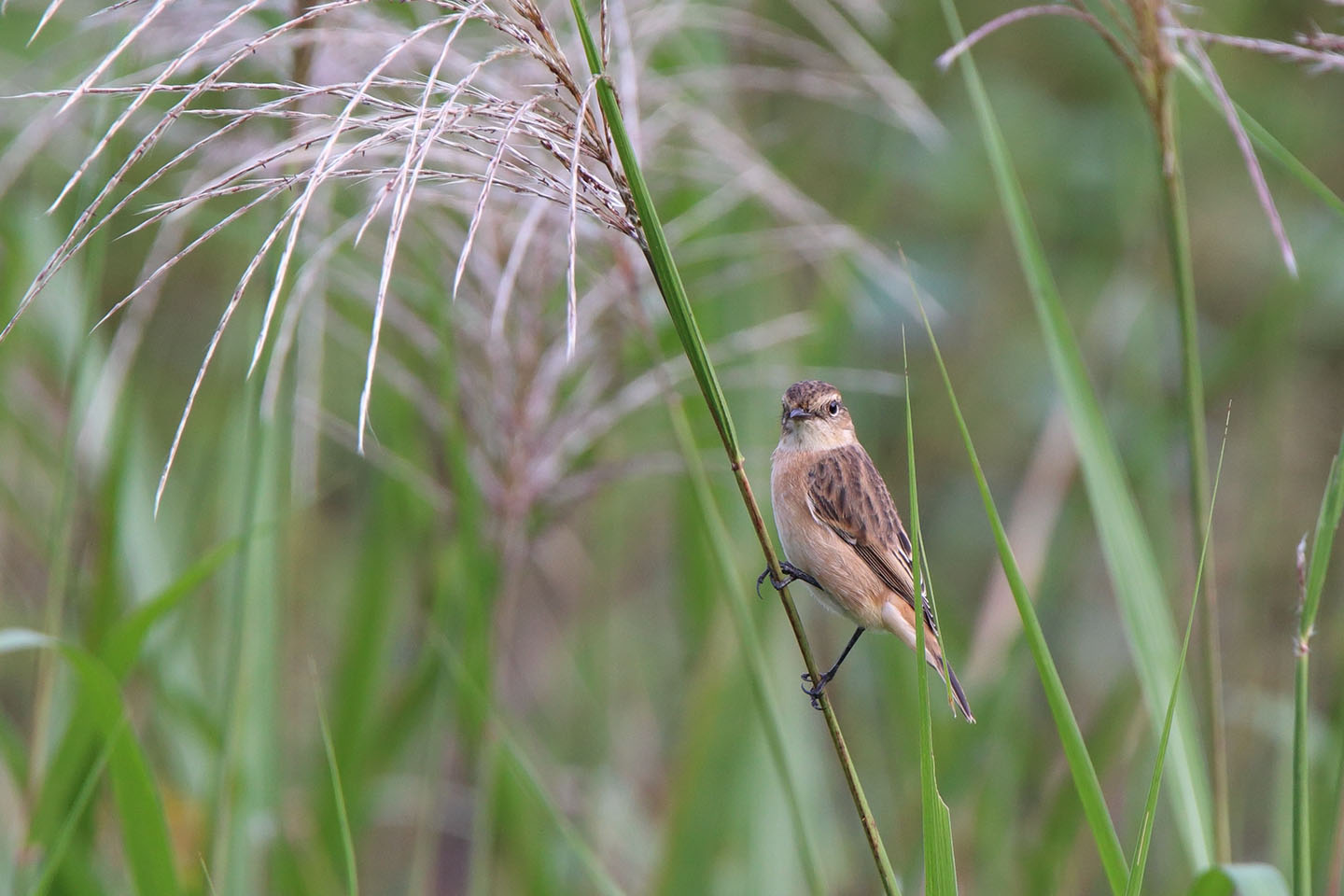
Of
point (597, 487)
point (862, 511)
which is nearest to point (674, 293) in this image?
point (862, 511)

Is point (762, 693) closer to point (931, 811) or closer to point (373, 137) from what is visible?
point (931, 811)

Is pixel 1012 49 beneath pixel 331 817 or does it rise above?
above

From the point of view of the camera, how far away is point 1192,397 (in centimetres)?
178

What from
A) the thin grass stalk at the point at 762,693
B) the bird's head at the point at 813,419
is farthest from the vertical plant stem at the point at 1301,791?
the bird's head at the point at 813,419

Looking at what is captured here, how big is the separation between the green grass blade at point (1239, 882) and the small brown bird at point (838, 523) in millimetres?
698

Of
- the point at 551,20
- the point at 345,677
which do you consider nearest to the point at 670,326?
the point at 551,20

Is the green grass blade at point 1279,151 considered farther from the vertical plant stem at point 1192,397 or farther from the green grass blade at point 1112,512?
the green grass blade at point 1112,512

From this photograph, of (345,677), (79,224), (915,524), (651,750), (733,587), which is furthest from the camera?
(651,750)

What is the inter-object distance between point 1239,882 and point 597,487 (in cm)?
163

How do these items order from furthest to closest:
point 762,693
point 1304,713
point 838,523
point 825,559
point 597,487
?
1. point 597,487
2. point 838,523
3. point 825,559
4. point 762,693
5. point 1304,713

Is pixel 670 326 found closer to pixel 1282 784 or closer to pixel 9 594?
pixel 1282 784

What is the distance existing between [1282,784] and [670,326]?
1.78 meters

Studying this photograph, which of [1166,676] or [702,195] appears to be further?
[702,195]

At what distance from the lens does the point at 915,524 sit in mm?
1351
